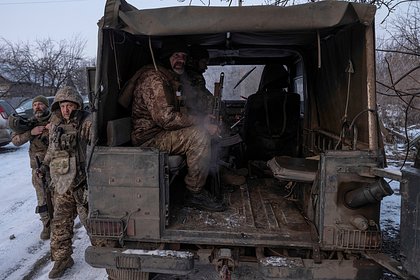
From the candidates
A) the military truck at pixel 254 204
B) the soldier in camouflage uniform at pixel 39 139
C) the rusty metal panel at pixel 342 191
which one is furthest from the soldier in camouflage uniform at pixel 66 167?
the rusty metal panel at pixel 342 191

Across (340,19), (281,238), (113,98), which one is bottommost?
(281,238)

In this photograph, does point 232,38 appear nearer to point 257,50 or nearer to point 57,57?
point 257,50

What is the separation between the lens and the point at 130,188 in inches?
113

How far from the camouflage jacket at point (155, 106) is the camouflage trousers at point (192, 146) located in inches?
3.0

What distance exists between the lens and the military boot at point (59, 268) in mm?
3631

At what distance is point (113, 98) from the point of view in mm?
3525

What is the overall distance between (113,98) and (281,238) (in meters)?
1.95

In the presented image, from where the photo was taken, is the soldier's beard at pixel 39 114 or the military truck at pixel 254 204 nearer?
the military truck at pixel 254 204

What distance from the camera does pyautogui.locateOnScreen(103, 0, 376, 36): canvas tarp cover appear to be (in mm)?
2660

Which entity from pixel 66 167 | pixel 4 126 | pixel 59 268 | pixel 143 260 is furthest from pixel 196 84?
pixel 4 126

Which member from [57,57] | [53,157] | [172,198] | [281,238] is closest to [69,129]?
[53,157]

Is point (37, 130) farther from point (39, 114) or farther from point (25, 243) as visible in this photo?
point (25, 243)

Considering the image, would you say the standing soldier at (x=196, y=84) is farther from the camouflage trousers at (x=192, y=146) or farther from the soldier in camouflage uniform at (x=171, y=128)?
the camouflage trousers at (x=192, y=146)

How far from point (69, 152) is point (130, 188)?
1.13 metres
